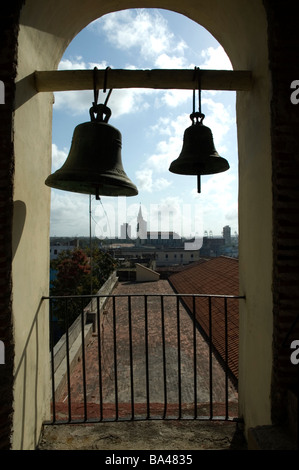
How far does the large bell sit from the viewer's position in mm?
1842

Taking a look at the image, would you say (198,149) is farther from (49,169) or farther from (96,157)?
(49,169)

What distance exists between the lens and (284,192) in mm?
1696

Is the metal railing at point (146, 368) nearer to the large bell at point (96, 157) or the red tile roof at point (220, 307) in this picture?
the red tile roof at point (220, 307)

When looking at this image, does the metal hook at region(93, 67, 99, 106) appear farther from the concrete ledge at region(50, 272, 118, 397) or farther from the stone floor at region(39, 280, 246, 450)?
the concrete ledge at region(50, 272, 118, 397)

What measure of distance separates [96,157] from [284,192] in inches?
50.3

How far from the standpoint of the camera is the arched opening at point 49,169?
6.27 feet

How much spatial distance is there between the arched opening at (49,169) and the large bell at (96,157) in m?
0.36

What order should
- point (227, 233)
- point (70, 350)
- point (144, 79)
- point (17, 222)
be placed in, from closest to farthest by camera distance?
1. point (17, 222)
2. point (144, 79)
3. point (70, 350)
4. point (227, 233)

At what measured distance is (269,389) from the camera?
1800mm

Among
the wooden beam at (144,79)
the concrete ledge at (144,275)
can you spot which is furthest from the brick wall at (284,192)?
the concrete ledge at (144,275)

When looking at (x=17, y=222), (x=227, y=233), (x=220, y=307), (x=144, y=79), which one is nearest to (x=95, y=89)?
(x=144, y=79)

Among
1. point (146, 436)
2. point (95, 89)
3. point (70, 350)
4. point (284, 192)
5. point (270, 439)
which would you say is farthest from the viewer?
point (70, 350)

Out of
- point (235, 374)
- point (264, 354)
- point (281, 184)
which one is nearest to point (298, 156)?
point (281, 184)

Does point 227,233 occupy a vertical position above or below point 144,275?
above
